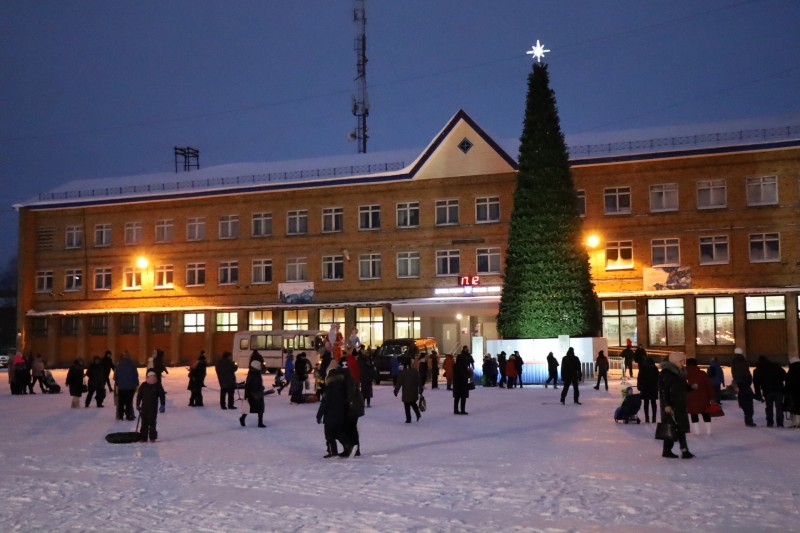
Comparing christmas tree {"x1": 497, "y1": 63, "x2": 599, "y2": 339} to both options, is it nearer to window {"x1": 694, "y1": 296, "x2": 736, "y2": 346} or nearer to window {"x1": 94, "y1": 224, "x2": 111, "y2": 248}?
window {"x1": 694, "y1": 296, "x2": 736, "y2": 346}

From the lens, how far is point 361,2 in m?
63.2

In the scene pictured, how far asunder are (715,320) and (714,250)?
3.59 metres

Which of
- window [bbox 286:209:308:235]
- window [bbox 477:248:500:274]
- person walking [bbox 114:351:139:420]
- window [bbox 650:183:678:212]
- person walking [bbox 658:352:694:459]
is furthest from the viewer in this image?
window [bbox 286:209:308:235]

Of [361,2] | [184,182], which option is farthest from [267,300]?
[361,2]

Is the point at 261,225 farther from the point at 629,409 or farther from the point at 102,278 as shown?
the point at 629,409

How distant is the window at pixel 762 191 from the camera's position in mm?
44844

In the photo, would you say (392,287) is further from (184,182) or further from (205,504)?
(205,504)

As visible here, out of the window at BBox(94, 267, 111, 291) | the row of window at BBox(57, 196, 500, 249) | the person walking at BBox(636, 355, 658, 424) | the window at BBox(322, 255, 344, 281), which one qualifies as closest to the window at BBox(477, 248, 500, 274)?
the row of window at BBox(57, 196, 500, 249)

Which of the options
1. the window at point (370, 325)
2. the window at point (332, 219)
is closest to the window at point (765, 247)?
the window at point (370, 325)

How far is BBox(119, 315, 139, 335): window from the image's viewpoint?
188ft

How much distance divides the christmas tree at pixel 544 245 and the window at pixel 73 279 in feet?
108

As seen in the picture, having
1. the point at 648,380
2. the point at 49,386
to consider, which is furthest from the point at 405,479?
the point at 49,386

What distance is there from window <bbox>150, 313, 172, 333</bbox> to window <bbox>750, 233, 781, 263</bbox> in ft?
113

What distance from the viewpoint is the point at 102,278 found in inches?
2291
